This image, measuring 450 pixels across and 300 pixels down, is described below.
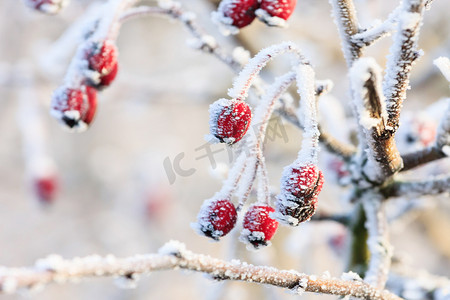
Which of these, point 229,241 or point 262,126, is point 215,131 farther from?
point 229,241

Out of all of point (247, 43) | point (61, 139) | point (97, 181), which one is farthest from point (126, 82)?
point (61, 139)

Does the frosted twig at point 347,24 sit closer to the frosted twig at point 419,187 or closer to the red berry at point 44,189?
the frosted twig at point 419,187

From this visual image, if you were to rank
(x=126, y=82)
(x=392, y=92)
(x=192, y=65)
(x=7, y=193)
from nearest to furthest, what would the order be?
(x=392, y=92) → (x=126, y=82) → (x=192, y=65) → (x=7, y=193)

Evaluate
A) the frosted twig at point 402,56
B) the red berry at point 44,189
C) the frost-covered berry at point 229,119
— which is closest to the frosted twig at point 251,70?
the frost-covered berry at point 229,119

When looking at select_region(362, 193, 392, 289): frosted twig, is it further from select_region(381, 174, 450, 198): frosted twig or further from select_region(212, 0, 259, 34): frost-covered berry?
select_region(212, 0, 259, 34): frost-covered berry

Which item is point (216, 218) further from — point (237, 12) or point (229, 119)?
point (237, 12)

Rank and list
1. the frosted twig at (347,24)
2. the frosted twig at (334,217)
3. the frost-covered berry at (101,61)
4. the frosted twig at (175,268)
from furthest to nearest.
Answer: the frosted twig at (334,217)
the frost-covered berry at (101,61)
the frosted twig at (347,24)
the frosted twig at (175,268)
